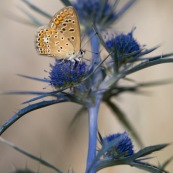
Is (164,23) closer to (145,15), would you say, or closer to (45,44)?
(145,15)

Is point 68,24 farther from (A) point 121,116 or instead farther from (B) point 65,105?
(B) point 65,105

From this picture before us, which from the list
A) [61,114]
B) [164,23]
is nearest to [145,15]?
[164,23]

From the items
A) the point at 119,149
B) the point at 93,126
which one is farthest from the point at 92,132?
the point at 119,149

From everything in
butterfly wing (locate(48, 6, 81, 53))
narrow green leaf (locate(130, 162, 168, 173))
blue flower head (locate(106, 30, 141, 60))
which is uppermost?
butterfly wing (locate(48, 6, 81, 53))

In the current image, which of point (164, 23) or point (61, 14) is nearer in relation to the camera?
point (61, 14)

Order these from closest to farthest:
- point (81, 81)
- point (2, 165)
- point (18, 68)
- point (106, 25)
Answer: point (81, 81) → point (106, 25) → point (2, 165) → point (18, 68)

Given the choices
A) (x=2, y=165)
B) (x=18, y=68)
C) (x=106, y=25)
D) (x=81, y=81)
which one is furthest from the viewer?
(x=18, y=68)

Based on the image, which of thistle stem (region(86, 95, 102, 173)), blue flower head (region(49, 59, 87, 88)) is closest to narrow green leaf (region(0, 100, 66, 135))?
blue flower head (region(49, 59, 87, 88))

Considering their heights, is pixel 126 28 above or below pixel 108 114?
above

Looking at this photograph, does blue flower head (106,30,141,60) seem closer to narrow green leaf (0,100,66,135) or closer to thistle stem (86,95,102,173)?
thistle stem (86,95,102,173)

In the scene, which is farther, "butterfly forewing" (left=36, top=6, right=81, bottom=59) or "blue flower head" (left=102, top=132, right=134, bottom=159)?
"butterfly forewing" (left=36, top=6, right=81, bottom=59)
